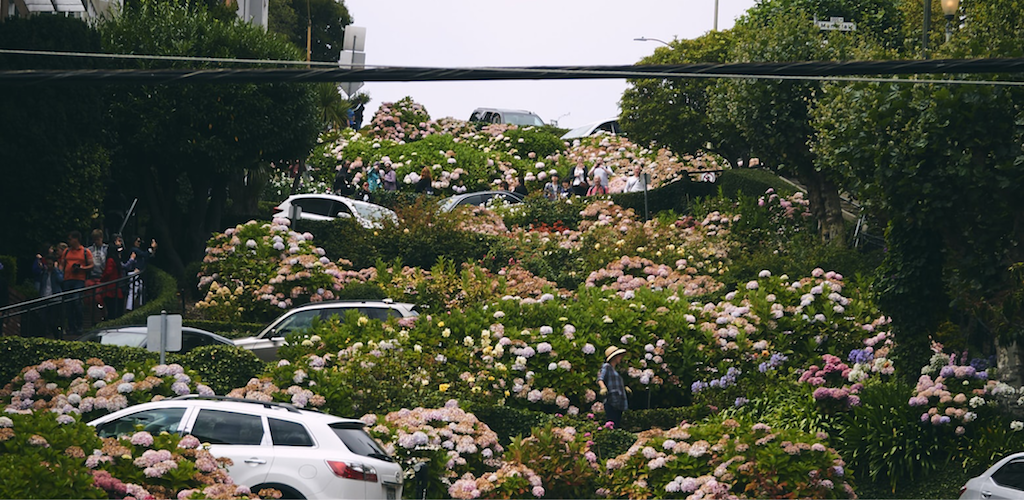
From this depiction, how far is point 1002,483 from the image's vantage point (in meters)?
11.8

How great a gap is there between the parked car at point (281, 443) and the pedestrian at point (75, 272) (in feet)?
29.7

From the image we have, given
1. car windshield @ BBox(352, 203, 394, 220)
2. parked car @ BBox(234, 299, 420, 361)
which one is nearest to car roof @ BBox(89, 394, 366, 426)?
parked car @ BBox(234, 299, 420, 361)

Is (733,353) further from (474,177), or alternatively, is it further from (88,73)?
(474,177)

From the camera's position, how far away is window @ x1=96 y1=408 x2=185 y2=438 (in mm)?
11594

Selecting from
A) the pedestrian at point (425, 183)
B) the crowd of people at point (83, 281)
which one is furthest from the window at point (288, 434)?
the pedestrian at point (425, 183)

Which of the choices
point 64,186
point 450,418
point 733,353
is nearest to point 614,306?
point 733,353

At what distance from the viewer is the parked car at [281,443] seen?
10922 millimetres

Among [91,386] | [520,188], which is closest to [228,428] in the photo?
[91,386]

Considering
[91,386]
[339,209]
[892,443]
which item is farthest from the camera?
[339,209]

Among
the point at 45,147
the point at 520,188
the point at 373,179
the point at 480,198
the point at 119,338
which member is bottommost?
the point at 119,338

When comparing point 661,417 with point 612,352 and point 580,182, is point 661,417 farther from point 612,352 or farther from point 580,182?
point 580,182

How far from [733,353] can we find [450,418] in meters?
5.81

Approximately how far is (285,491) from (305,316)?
9.21 meters

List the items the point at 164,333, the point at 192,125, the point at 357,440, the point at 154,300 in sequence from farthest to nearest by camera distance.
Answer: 1. the point at 192,125
2. the point at 154,300
3. the point at 164,333
4. the point at 357,440
